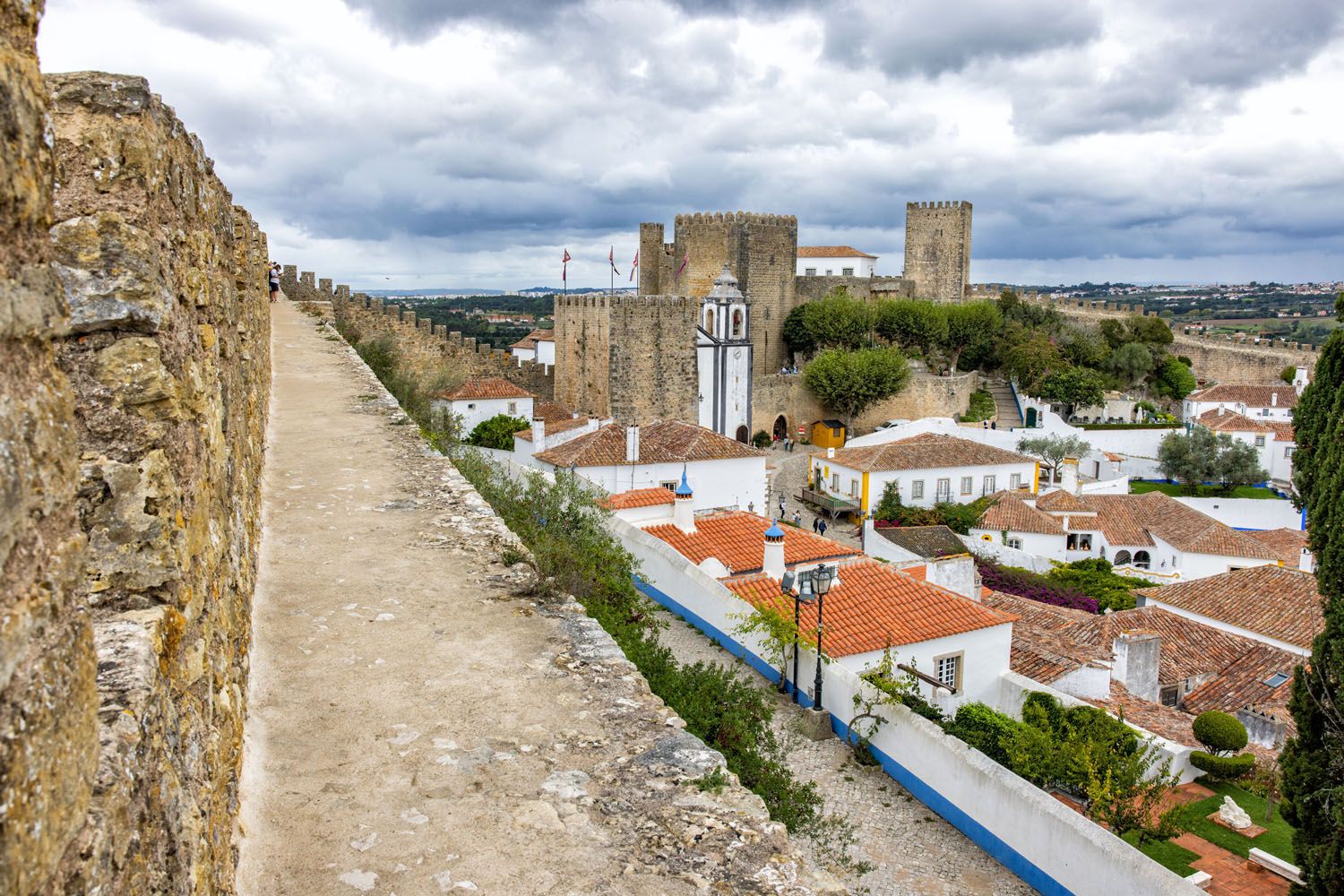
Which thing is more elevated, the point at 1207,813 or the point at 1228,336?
the point at 1228,336

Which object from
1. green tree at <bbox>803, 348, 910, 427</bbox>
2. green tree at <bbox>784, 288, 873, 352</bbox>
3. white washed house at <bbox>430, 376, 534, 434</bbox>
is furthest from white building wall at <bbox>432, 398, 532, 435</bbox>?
green tree at <bbox>784, 288, 873, 352</bbox>

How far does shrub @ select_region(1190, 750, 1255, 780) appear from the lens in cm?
1112

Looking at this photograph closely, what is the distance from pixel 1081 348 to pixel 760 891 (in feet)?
159

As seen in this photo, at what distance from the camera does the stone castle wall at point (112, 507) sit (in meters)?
1.12

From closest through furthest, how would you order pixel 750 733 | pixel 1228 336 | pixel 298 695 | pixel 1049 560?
1. pixel 298 695
2. pixel 750 733
3. pixel 1049 560
4. pixel 1228 336

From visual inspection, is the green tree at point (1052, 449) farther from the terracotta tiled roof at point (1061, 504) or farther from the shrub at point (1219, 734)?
the shrub at point (1219, 734)

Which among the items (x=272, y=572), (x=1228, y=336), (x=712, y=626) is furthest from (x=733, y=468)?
(x=1228, y=336)

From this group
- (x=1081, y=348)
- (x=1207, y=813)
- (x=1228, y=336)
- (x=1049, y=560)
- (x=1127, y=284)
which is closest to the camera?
(x=1207, y=813)

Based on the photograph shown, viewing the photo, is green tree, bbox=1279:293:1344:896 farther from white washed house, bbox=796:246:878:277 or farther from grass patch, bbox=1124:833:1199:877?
white washed house, bbox=796:246:878:277

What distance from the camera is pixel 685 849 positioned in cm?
304

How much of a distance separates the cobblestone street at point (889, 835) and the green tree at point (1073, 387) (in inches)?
1482

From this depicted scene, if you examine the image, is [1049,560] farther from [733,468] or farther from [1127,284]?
[1127,284]

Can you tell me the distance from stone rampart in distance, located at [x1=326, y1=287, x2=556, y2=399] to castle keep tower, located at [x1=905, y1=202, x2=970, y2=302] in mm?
28678

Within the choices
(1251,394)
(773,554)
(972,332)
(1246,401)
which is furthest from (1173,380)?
(773,554)
